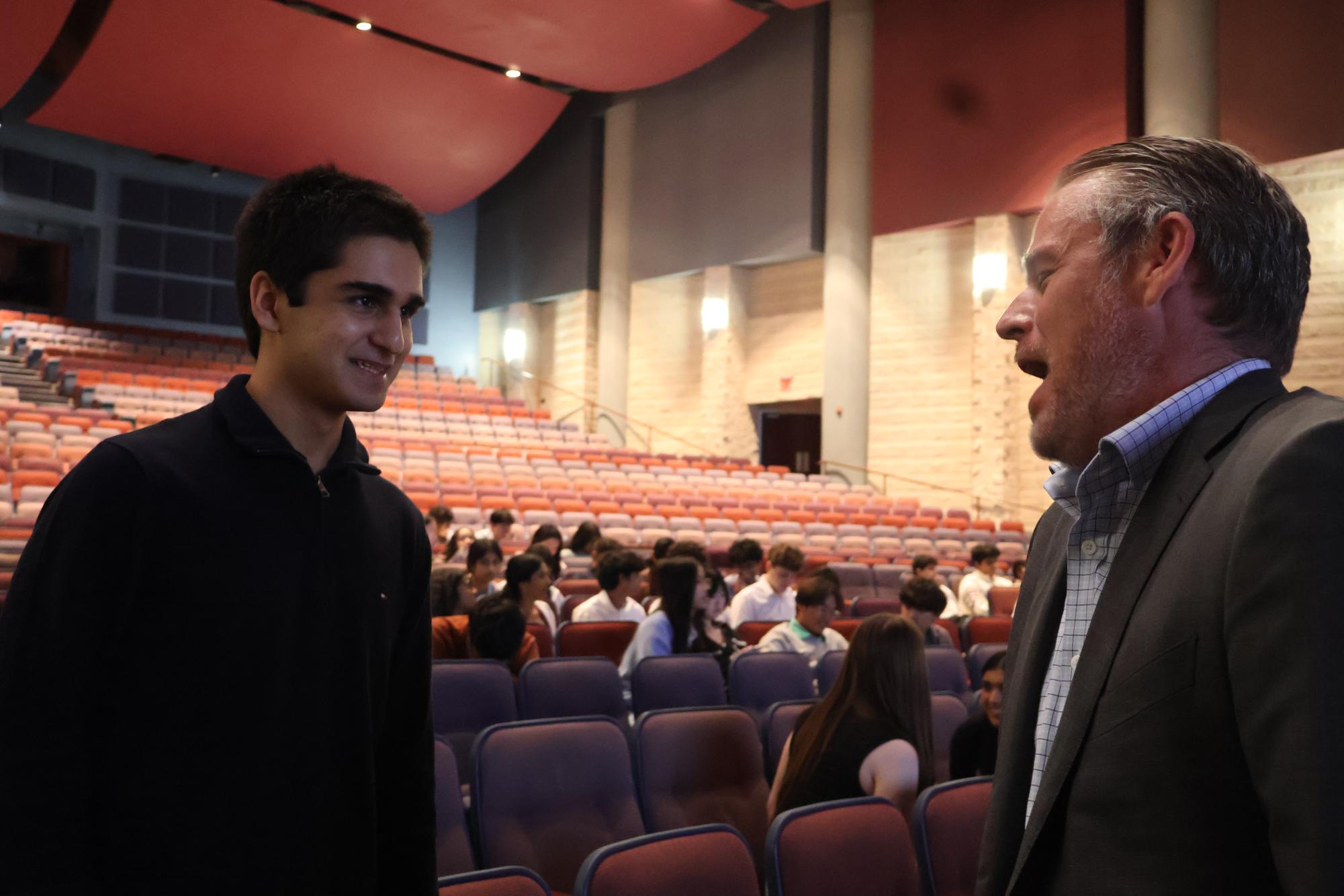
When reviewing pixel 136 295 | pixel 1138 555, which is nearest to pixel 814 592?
pixel 1138 555

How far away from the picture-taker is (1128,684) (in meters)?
0.98

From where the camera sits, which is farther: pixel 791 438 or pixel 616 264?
pixel 616 264

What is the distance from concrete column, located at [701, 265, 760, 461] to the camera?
1764 cm

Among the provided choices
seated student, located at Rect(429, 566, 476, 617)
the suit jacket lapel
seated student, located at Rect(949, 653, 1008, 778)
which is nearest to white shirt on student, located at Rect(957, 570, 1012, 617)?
seated student, located at Rect(429, 566, 476, 617)

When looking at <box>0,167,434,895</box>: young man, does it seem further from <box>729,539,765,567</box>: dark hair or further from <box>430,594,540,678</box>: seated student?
<box>729,539,765,567</box>: dark hair

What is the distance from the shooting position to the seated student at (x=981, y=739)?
356 centimetres

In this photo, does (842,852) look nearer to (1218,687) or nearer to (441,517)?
(1218,687)

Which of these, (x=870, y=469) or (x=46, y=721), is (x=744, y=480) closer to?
(x=870, y=469)

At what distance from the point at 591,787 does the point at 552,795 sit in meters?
0.13

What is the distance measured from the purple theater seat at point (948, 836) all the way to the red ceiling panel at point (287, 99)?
14.5 m

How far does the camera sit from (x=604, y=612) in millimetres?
5734

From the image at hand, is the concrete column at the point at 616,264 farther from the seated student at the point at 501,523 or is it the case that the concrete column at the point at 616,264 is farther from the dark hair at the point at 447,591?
the dark hair at the point at 447,591

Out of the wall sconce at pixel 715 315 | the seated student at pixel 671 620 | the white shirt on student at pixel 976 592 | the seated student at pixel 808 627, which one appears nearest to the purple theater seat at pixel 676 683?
the seated student at pixel 671 620

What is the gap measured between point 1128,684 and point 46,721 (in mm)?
1100
